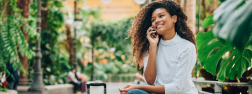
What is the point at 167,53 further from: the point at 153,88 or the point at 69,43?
the point at 69,43

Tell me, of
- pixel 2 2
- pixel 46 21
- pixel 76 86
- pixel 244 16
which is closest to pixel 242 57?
pixel 244 16

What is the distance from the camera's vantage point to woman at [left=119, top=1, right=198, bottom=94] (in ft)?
6.81

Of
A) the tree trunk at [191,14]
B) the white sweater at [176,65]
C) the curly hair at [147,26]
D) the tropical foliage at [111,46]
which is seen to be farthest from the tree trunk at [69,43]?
the white sweater at [176,65]

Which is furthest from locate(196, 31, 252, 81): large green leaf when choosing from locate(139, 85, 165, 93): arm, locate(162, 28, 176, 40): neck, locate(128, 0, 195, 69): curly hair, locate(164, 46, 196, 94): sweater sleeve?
locate(139, 85, 165, 93): arm

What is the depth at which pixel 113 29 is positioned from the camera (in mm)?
20719

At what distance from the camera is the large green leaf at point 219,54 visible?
102 inches

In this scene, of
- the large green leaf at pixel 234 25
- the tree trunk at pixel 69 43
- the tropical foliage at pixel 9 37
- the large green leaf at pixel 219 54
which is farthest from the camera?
the tree trunk at pixel 69 43

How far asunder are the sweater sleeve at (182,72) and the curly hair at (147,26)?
32 centimetres

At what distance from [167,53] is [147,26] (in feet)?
1.70

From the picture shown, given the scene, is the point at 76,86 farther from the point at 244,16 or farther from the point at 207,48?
the point at 244,16

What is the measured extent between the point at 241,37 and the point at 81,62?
63.7 feet

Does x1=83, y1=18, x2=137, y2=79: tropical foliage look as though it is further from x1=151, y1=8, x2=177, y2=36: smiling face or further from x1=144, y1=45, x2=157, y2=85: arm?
x1=144, y1=45, x2=157, y2=85: arm

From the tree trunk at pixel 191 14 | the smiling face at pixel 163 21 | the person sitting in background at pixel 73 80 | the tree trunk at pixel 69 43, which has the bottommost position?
the person sitting in background at pixel 73 80

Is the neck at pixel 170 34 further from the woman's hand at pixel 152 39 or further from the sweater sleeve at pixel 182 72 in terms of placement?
the sweater sleeve at pixel 182 72
